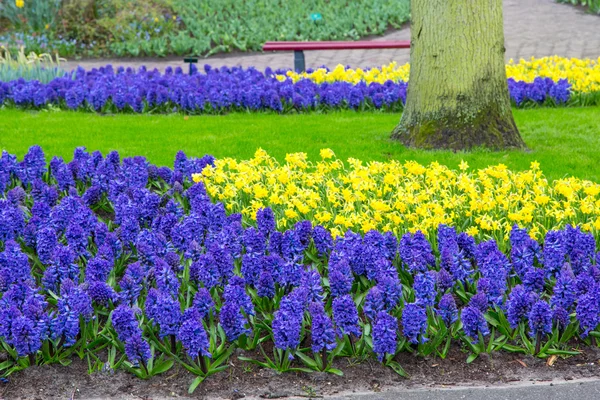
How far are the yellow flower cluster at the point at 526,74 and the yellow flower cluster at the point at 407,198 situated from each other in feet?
12.8

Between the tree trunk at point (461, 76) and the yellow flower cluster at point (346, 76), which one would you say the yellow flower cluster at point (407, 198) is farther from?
the yellow flower cluster at point (346, 76)

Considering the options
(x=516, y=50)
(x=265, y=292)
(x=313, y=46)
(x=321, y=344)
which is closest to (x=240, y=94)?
(x=313, y=46)

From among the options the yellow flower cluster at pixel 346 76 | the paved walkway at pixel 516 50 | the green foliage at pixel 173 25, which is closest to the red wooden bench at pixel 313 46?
the yellow flower cluster at pixel 346 76

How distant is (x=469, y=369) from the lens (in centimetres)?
378

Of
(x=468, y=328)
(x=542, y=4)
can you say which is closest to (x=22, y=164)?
(x=468, y=328)

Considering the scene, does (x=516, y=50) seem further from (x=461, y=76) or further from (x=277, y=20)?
(x=461, y=76)

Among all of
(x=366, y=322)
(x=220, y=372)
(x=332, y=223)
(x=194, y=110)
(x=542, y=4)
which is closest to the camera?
(x=220, y=372)

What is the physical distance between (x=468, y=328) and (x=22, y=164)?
139 inches

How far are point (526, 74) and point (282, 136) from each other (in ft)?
12.0

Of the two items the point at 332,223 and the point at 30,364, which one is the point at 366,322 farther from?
the point at 30,364

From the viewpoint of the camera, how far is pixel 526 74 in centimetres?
1003

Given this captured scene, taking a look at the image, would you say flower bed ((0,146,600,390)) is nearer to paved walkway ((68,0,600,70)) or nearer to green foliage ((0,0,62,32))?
paved walkway ((68,0,600,70))

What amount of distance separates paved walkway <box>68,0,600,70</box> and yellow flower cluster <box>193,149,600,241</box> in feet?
23.1

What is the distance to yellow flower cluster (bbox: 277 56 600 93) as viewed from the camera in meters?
9.40
